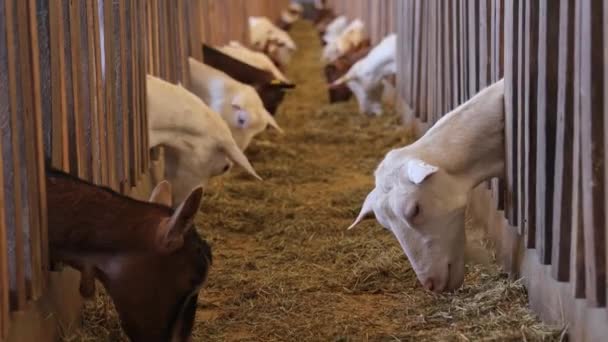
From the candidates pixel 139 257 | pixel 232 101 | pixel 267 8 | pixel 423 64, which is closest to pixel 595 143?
pixel 139 257

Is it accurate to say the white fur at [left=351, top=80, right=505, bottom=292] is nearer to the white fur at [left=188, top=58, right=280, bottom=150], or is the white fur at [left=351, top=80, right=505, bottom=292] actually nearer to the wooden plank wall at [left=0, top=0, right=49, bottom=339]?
the wooden plank wall at [left=0, top=0, right=49, bottom=339]

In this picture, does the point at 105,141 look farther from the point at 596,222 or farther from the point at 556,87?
the point at 596,222

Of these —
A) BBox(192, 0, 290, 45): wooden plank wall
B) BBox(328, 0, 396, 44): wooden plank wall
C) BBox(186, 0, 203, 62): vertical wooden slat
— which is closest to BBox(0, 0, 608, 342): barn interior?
BBox(186, 0, 203, 62): vertical wooden slat

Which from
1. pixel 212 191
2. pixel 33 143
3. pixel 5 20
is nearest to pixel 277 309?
pixel 33 143

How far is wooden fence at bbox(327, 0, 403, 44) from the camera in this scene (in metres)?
12.8

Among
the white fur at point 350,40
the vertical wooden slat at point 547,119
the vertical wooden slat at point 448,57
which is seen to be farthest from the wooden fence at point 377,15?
the vertical wooden slat at point 547,119

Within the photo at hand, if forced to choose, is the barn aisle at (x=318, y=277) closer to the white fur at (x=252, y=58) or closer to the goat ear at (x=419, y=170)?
the goat ear at (x=419, y=170)

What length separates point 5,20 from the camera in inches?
143

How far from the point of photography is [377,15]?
573 inches

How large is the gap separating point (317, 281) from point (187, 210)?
1.93 meters

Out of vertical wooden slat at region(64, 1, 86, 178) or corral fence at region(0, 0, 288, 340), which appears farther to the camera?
vertical wooden slat at region(64, 1, 86, 178)

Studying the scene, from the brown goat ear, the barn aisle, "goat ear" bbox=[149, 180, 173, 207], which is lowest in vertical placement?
the barn aisle

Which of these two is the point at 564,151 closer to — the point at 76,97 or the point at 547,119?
the point at 547,119

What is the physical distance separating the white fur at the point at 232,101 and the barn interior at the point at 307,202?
0.40 meters
